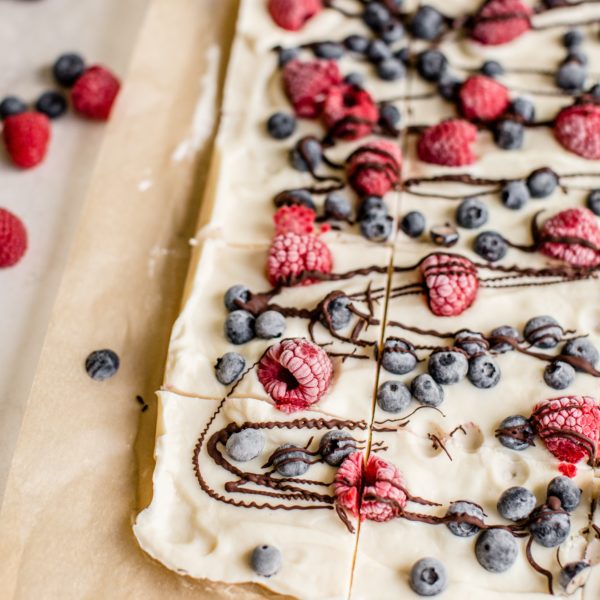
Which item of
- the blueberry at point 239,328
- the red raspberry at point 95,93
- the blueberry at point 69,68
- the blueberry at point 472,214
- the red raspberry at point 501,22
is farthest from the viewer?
the blueberry at point 69,68

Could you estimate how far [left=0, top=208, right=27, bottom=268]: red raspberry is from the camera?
3.59m

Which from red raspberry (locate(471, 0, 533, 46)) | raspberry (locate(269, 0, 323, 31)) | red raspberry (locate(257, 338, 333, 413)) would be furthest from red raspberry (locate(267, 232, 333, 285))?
red raspberry (locate(471, 0, 533, 46))

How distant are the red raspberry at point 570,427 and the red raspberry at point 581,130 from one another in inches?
47.6

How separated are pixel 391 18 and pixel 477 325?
177cm

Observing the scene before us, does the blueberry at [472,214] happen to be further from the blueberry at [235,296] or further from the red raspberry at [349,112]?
the blueberry at [235,296]

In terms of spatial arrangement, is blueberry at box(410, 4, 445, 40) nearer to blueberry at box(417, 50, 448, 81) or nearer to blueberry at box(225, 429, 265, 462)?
blueberry at box(417, 50, 448, 81)

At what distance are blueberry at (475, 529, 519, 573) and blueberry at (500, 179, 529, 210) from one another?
1.36 meters

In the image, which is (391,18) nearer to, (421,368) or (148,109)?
(148,109)

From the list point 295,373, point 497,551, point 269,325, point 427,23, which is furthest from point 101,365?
point 427,23

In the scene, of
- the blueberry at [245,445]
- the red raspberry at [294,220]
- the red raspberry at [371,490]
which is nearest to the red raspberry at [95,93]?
the red raspberry at [294,220]

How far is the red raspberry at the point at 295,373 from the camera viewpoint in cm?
285

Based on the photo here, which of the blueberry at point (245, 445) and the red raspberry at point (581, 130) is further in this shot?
the red raspberry at point (581, 130)

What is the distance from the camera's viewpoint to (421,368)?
302 cm

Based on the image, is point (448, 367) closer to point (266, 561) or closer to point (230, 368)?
point (230, 368)
